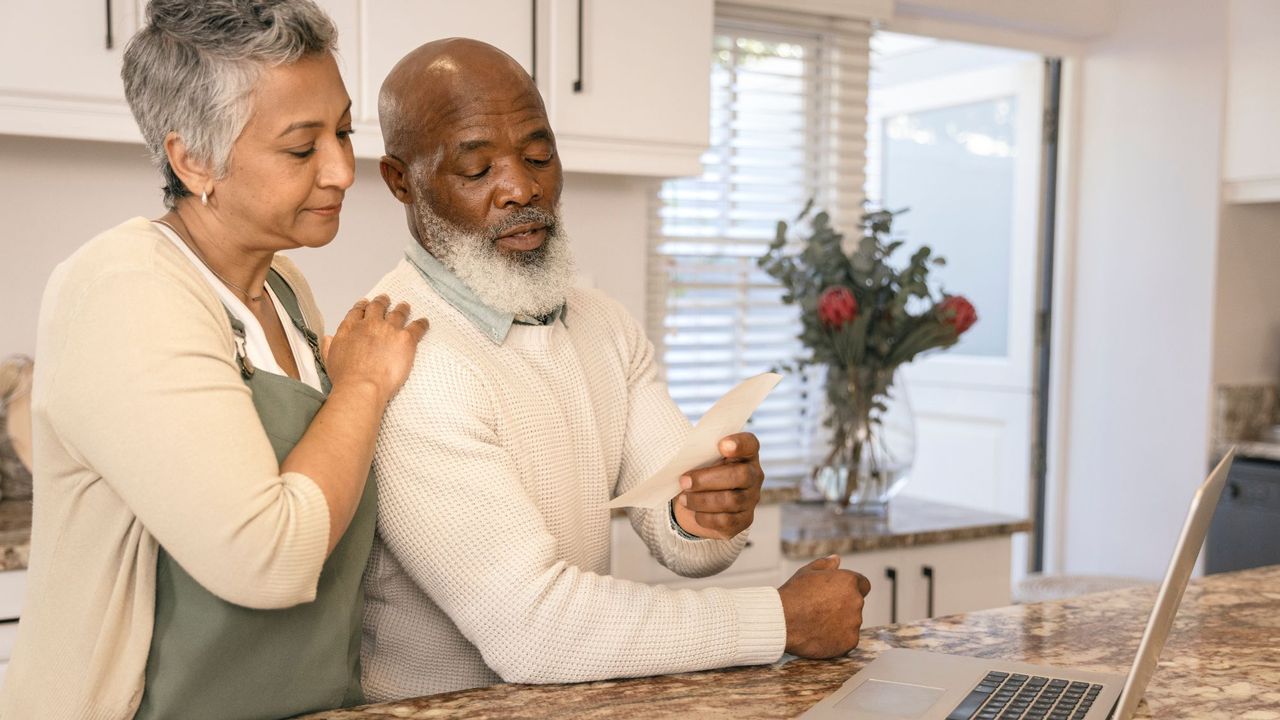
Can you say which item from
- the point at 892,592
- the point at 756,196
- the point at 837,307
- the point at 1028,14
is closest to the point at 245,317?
the point at 837,307

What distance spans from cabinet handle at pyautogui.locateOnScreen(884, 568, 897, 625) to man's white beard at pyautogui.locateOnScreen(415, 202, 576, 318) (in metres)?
1.49

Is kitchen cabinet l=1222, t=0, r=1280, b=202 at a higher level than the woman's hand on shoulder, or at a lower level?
higher

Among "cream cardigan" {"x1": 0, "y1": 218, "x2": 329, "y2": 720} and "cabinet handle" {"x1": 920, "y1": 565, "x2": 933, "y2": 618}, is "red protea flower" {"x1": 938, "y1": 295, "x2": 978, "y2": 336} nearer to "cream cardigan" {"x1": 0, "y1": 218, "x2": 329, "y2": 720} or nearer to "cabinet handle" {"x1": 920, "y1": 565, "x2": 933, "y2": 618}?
"cabinet handle" {"x1": 920, "y1": 565, "x2": 933, "y2": 618}

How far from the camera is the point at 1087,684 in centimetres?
105

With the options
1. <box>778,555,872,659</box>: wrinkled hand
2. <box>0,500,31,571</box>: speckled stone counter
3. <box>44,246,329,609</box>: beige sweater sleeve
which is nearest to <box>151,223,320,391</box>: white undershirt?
<box>44,246,329,609</box>: beige sweater sleeve

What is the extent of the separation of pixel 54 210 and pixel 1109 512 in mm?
3186

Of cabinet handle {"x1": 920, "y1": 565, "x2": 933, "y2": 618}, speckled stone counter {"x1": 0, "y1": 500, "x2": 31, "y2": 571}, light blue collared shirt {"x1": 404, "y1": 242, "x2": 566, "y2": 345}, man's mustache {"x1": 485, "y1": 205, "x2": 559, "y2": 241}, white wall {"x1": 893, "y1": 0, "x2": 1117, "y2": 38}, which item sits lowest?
cabinet handle {"x1": 920, "y1": 565, "x2": 933, "y2": 618}

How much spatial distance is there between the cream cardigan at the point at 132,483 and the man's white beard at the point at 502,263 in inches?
12.5

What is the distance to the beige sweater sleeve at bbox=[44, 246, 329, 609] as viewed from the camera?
2.98 feet

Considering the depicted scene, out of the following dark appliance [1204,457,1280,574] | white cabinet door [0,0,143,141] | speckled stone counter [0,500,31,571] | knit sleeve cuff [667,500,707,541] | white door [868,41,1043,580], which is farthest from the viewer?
white door [868,41,1043,580]

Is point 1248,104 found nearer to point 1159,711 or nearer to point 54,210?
point 1159,711

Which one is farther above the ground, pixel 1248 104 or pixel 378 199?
pixel 1248 104

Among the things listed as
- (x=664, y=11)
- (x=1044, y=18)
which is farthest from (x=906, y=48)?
(x=664, y=11)

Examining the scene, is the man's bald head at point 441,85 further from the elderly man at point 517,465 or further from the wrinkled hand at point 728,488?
the wrinkled hand at point 728,488
